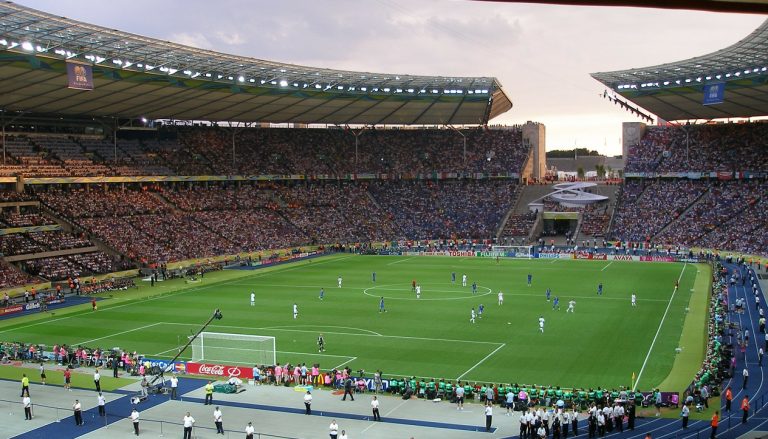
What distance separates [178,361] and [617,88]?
59928 millimetres

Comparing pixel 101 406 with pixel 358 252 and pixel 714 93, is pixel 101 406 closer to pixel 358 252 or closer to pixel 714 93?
pixel 358 252

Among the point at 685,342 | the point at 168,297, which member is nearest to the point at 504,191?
the point at 168,297

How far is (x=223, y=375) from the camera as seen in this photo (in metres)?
32.6

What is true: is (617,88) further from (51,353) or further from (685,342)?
(51,353)

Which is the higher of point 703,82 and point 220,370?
point 703,82

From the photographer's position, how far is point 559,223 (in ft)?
304

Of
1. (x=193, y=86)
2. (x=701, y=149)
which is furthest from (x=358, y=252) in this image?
(x=701, y=149)

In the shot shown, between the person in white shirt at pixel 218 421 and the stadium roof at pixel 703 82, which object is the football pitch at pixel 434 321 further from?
the stadium roof at pixel 703 82

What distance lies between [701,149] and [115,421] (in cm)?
7909

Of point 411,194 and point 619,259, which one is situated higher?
point 411,194

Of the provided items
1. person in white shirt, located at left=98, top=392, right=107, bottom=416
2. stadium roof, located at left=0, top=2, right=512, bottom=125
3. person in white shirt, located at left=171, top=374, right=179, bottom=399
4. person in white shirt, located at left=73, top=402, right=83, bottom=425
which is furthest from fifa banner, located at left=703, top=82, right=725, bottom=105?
person in white shirt, located at left=73, top=402, right=83, bottom=425

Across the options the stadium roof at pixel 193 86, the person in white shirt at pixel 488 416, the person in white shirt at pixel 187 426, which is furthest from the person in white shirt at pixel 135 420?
the stadium roof at pixel 193 86

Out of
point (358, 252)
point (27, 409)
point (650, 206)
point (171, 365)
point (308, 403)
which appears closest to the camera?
point (27, 409)

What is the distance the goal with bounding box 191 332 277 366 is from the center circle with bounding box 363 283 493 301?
17.7 metres
